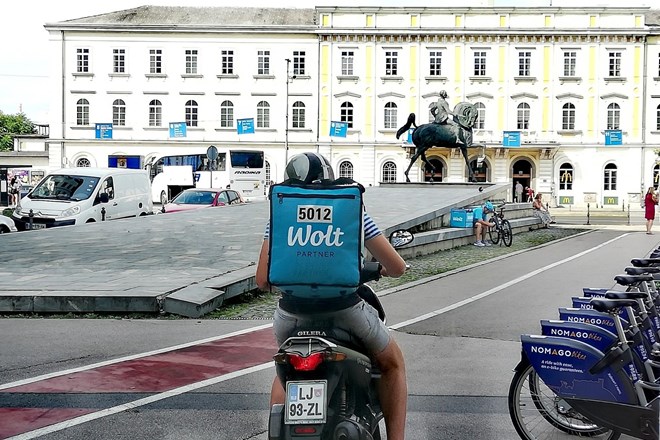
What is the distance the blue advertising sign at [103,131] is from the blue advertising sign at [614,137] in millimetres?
36854

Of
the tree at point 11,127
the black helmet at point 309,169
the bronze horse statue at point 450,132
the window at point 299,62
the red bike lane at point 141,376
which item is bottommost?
the red bike lane at point 141,376

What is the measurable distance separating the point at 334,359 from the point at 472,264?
14476mm

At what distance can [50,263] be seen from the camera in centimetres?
1452

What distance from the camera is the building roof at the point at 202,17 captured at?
67625mm

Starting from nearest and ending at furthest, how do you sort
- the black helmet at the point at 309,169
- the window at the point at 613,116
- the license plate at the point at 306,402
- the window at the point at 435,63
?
the license plate at the point at 306,402 → the black helmet at the point at 309,169 → the window at the point at 613,116 → the window at the point at 435,63

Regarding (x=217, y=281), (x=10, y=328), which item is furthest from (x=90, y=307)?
(x=217, y=281)

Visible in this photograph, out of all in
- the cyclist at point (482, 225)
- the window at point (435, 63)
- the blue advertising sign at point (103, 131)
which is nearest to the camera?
the cyclist at point (482, 225)

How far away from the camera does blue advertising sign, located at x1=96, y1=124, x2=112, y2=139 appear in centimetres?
6147

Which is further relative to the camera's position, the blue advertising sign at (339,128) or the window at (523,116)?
the window at (523,116)

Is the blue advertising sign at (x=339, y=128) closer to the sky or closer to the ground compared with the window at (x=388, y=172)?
closer to the sky

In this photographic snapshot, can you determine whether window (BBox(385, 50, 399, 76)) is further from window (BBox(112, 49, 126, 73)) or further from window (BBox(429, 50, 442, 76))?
window (BBox(112, 49, 126, 73))

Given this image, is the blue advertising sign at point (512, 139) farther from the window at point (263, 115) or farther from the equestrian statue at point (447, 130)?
the equestrian statue at point (447, 130)

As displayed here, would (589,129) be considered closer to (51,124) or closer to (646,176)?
(646,176)

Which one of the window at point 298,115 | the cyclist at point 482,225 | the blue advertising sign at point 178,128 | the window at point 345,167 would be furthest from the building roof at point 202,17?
the cyclist at point 482,225
